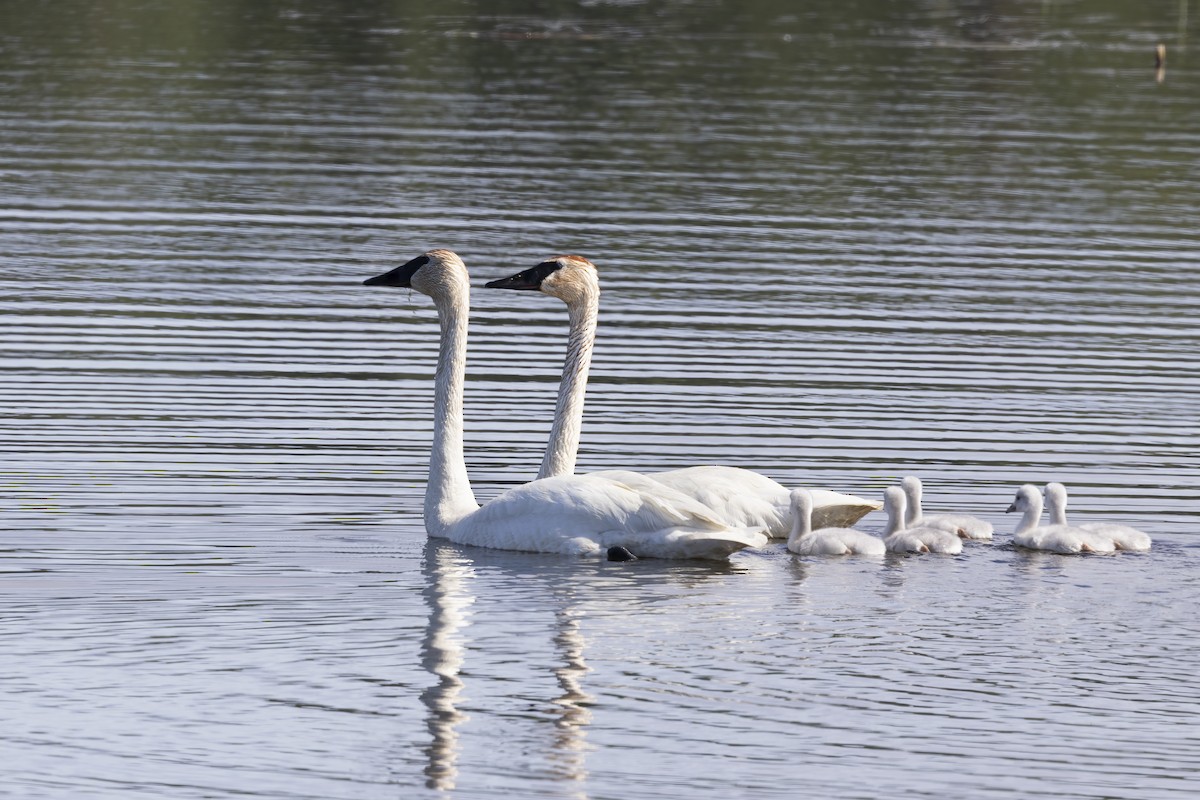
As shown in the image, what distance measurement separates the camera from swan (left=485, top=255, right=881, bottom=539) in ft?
43.3

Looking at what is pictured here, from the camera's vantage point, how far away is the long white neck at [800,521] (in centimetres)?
1286

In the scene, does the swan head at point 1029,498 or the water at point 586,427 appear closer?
the water at point 586,427

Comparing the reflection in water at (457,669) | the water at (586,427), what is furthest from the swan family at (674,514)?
the reflection in water at (457,669)

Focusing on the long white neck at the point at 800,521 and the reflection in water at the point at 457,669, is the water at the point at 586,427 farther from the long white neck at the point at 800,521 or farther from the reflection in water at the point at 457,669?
the long white neck at the point at 800,521

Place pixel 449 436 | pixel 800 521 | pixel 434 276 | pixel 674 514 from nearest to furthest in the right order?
1. pixel 674 514
2. pixel 800 521
3. pixel 449 436
4. pixel 434 276

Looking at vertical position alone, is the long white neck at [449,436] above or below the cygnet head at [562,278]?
below

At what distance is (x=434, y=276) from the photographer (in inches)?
564

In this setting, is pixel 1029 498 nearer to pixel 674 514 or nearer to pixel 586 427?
pixel 674 514

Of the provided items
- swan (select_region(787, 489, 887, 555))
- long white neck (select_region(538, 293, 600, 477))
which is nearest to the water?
swan (select_region(787, 489, 887, 555))

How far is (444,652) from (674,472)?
2.97 m

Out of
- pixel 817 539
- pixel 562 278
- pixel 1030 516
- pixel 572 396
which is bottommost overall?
pixel 817 539

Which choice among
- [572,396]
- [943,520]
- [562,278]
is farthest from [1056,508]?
[562,278]

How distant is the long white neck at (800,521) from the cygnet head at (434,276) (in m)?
2.70

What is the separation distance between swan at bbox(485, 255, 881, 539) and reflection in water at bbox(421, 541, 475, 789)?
1.16 metres
